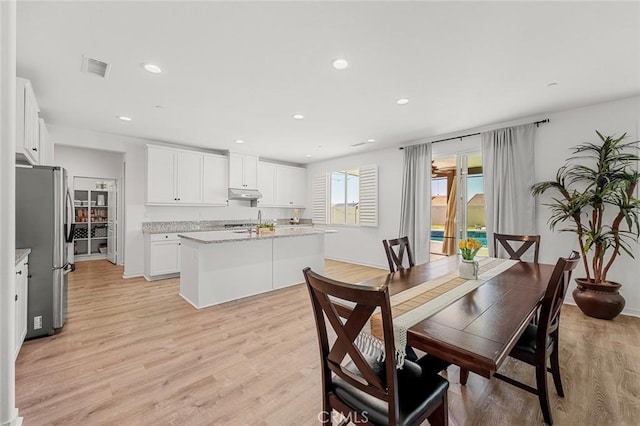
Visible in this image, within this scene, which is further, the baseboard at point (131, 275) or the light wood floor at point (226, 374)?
the baseboard at point (131, 275)

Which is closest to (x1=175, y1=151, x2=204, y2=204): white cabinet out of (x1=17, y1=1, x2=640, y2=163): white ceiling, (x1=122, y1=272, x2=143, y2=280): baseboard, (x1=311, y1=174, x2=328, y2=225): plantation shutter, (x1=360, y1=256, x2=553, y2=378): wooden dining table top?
(x1=17, y1=1, x2=640, y2=163): white ceiling

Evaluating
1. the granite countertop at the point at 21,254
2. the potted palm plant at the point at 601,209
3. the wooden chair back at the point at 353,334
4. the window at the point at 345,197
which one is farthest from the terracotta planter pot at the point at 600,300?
the granite countertop at the point at 21,254

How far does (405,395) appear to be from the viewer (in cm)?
115

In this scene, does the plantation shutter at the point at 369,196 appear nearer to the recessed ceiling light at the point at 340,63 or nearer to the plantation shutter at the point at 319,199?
the plantation shutter at the point at 319,199

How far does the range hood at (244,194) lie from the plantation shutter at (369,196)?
8.00 feet

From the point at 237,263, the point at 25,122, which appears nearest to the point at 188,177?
the point at 237,263

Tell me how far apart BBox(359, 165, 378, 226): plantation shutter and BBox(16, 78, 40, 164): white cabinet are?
522 centimetres

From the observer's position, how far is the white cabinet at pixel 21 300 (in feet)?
7.32

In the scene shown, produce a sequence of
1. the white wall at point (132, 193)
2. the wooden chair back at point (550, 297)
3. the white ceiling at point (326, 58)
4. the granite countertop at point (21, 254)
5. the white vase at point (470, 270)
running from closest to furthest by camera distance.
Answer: the wooden chair back at point (550, 297) < the white ceiling at point (326, 58) < the white vase at point (470, 270) < the granite countertop at point (21, 254) < the white wall at point (132, 193)

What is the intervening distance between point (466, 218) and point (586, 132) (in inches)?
73.9

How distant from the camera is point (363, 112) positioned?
12.2ft

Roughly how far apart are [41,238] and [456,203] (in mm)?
5611

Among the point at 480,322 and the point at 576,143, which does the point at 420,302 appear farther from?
the point at 576,143

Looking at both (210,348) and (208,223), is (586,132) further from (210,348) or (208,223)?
(208,223)
